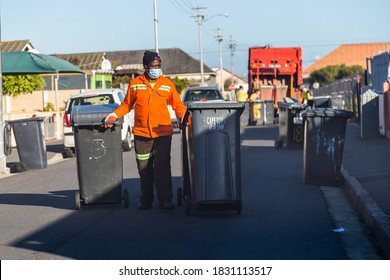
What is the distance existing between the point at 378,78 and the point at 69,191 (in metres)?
18.2

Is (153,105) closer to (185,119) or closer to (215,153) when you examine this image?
(185,119)

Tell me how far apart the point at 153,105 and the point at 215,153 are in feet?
3.52

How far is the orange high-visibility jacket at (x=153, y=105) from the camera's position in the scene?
10188 millimetres

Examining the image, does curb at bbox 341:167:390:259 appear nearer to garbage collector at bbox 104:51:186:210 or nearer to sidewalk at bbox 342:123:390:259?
sidewalk at bbox 342:123:390:259

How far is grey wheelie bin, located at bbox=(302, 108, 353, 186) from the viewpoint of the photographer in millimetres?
13117

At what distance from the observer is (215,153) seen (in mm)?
9617

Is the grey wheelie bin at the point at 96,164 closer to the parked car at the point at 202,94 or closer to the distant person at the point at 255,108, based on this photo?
the parked car at the point at 202,94

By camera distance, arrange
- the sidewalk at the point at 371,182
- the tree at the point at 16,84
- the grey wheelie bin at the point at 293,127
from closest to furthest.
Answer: the sidewalk at the point at 371,182
the grey wheelie bin at the point at 293,127
the tree at the point at 16,84

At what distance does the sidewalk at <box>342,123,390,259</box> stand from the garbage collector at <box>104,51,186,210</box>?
8.01 ft

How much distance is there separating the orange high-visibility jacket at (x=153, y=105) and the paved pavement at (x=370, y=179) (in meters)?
2.55

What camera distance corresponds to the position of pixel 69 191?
44.3 feet

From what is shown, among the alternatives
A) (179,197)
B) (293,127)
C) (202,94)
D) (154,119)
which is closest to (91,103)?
(293,127)

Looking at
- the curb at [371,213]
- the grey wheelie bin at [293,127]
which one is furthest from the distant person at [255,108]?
the curb at [371,213]
